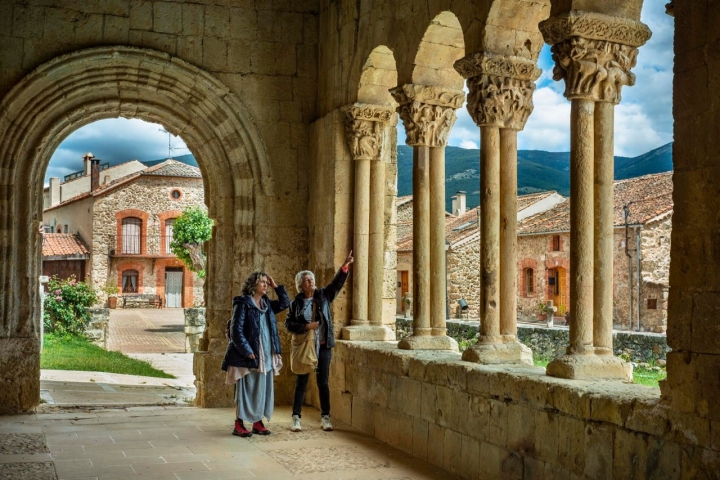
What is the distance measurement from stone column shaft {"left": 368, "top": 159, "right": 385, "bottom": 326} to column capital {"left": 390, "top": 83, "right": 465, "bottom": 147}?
101 centimetres

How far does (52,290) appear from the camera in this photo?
18.5m

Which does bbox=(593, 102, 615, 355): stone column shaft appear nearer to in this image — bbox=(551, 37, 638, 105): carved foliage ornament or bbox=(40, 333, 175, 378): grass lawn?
bbox=(551, 37, 638, 105): carved foliage ornament

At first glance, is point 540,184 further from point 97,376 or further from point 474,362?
point 474,362

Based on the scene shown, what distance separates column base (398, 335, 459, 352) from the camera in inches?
239

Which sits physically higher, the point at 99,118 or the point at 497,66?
the point at 99,118

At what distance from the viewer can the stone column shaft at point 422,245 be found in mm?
6172

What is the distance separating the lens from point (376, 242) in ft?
23.9

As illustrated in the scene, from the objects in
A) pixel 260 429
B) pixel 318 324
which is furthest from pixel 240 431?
pixel 318 324

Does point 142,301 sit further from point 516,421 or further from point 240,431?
point 516,421

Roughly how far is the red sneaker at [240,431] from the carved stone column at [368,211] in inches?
54.0

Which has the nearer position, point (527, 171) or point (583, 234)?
point (583, 234)

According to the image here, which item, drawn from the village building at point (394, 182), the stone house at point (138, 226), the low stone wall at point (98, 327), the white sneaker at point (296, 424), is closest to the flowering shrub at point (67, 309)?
the low stone wall at point (98, 327)

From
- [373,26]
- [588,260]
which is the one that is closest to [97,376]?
[373,26]

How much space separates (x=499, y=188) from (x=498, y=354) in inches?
39.7
